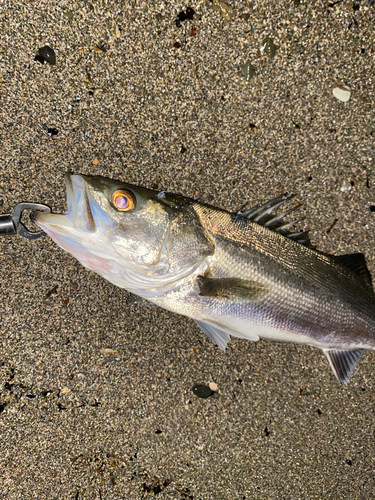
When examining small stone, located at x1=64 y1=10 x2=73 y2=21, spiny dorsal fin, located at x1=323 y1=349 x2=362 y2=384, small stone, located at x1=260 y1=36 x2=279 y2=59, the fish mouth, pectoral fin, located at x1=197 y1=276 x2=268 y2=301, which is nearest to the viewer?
the fish mouth

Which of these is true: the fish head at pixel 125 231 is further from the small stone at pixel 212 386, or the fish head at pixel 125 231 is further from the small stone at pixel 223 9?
the small stone at pixel 223 9

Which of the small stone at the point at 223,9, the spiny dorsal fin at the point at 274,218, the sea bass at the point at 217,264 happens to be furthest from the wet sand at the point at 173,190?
the sea bass at the point at 217,264

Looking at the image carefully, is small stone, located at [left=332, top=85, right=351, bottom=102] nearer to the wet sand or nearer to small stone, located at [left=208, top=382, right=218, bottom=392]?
the wet sand

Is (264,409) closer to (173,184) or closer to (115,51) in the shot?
Answer: (173,184)

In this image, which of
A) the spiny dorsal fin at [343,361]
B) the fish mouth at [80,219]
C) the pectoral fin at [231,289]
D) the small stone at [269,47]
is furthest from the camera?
the spiny dorsal fin at [343,361]

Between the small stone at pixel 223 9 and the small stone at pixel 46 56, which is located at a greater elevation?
the small stone at pixel 223 9

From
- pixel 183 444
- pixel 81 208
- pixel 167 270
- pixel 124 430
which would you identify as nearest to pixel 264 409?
pixel 183 444

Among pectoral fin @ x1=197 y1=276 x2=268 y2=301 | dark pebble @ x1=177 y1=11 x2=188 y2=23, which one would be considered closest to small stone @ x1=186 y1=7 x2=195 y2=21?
dark pebble @ x1=177 y1=11 x2=188 y2=23
